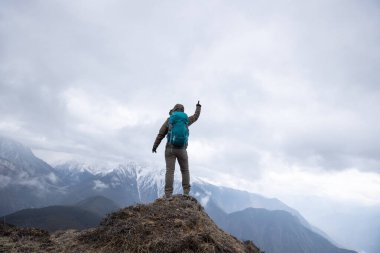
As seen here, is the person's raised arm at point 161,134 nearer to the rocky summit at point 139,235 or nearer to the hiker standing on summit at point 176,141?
the hiker standing on summit at point 176,141

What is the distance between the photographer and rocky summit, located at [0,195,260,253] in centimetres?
855

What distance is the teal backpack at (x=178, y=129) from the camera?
507 inches

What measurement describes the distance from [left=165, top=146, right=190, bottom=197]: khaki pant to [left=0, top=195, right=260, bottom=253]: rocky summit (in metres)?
1.89

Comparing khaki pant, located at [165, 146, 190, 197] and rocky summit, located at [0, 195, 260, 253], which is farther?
khaki pant, located at [165, 146, 190, 197]

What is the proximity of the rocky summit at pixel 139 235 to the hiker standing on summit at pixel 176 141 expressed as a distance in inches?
79.7

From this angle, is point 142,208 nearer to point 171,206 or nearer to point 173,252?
point 171,206

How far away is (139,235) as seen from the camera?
896 centimetres

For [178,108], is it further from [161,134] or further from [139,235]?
[139,235]

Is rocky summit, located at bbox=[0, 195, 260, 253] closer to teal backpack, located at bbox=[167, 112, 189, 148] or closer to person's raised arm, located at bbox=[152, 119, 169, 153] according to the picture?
teal backpack, located at bbox=[167, 112, 189, 148]

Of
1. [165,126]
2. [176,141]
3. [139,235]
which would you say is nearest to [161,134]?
[165,126]

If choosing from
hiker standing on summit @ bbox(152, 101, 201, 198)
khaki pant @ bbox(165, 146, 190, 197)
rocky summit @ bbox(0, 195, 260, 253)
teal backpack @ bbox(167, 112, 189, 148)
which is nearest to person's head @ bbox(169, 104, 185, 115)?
hiker standing on summit @ bbox(152, 101, 201, 198)

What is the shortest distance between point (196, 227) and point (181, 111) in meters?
5.13

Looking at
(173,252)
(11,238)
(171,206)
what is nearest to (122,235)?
(173,252)

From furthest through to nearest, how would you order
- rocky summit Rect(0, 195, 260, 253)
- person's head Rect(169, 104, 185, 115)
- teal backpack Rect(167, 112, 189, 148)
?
person's head Rect(169, 104, 185, 115), teal backpack Rect(167, 112, 189, 148), rocky summit Rect(0, 195, 260, 253)
